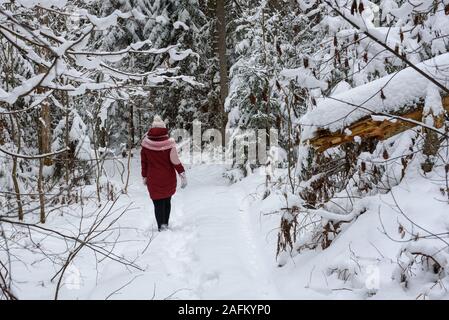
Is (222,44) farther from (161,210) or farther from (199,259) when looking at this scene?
(199,259)

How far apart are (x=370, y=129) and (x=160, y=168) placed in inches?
148

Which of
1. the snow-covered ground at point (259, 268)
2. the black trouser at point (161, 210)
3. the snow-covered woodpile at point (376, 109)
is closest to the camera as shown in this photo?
the snow-covered ground at point (259, 268)

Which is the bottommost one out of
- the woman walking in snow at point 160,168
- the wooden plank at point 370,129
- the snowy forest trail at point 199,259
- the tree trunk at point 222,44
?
the snowy forest trail at point 199,259

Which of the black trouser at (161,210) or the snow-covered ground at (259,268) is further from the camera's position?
the black trouser at (161,210)

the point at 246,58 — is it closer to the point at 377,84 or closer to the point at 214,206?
the point at 214,206

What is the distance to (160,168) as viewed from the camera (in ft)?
22.4

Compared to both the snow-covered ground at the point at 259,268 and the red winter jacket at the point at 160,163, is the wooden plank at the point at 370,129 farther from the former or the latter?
the red winter jacket at the point at 160,163

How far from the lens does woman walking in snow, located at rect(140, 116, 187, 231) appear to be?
22.2ft

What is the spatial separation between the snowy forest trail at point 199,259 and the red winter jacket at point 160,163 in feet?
2.08

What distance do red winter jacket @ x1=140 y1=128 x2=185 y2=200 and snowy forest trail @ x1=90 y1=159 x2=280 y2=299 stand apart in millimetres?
635

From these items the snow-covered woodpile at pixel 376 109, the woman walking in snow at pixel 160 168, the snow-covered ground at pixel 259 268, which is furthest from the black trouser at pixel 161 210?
the snow-covered woodpile at pixel 376 109

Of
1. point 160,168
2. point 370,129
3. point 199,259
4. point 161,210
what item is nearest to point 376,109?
point 370,129

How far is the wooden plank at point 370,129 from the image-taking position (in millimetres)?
4090
